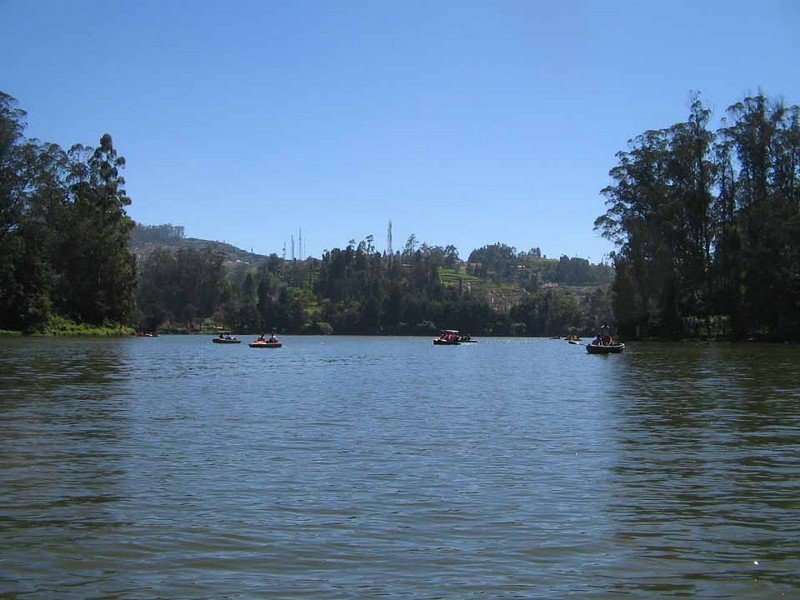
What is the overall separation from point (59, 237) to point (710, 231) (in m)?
83.4

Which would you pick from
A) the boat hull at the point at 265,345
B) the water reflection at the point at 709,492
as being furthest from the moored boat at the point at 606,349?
the water reflection at the point at 709,492

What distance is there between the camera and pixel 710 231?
103 metres

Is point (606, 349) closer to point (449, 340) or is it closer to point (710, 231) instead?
point (710, 231)

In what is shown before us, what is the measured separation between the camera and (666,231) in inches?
4048

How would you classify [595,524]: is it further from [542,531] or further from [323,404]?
[323,404]

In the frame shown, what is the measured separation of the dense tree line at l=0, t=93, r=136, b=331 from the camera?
346 feet

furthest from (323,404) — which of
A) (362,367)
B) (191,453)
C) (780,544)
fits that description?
(362,367)

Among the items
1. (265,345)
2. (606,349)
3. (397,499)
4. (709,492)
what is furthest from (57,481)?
(265,345)

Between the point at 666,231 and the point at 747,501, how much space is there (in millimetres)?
92584

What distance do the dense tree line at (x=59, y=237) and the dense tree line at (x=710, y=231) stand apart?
67.6 metres

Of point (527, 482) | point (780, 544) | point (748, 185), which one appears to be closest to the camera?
point (780, 544)

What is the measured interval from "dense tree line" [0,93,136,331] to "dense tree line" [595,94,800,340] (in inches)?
2661

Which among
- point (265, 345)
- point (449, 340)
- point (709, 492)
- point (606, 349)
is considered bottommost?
point (709, 492)

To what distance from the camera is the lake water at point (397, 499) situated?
10289mm
